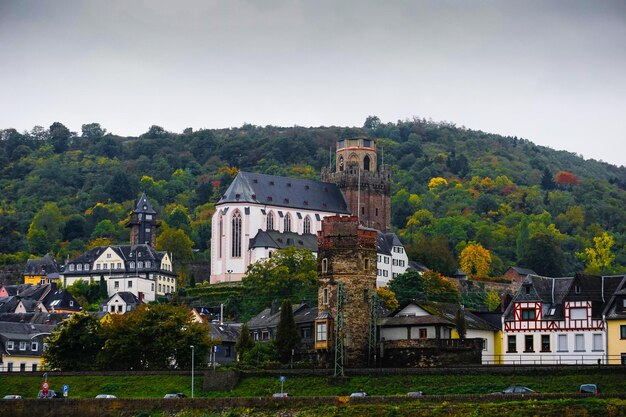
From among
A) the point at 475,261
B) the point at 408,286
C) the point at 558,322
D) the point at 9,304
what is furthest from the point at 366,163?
the point at 558,322

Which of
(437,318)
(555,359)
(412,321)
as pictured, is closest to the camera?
(412,321)

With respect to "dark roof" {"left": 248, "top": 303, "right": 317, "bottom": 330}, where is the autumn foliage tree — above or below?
above

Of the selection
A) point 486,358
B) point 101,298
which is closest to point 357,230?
point 486,358

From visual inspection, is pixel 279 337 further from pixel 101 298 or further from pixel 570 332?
pixel 101 298

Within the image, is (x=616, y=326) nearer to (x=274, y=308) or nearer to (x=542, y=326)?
(x=542, y=326)

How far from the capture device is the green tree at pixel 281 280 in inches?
5950

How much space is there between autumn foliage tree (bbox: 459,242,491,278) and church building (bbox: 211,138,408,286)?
10.5 metres

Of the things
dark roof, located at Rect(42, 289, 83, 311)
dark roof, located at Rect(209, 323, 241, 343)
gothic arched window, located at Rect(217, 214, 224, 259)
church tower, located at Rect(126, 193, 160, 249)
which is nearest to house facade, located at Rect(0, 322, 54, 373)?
dark roof, located at Rect(209, 323, 241, 343)

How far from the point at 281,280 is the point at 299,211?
2828cm

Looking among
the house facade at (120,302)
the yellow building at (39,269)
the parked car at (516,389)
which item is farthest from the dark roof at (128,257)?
the parked car at (516,389)

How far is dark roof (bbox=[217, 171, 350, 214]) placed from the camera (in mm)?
177750

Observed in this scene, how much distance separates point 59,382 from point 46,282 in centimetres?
8565

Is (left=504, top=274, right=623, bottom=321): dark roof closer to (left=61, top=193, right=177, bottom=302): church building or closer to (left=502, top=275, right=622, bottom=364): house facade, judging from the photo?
(left=502, top=275, right=622, bottom=364): house facade

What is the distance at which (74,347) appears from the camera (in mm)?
102562
